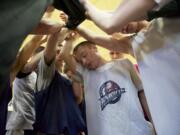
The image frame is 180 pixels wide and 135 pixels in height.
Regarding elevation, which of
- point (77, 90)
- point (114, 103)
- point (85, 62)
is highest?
point (85, 62)

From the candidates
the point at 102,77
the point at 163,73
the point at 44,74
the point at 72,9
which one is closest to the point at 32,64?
the point at 44,74

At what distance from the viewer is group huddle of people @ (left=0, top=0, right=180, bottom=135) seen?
1.14 m

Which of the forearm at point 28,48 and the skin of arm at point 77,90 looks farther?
the skin of arm at point 77,90

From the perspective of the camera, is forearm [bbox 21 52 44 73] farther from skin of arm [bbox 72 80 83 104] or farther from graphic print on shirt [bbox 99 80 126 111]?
graphic print on shirt [bbox 99 80 126 111]

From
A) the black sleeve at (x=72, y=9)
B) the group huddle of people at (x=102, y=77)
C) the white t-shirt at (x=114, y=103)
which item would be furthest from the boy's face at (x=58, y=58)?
the black sleeve at (x=72, y=9)

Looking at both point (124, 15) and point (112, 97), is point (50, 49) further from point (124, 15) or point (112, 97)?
point (124, 15)

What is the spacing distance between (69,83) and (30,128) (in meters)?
0.31

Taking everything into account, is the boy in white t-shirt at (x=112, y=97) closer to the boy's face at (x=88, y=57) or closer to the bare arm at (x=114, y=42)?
the boy's face at (x=88, y=57)

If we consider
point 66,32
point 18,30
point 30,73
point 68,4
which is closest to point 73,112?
point 30,73

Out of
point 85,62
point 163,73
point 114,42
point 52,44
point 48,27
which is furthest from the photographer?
point 85,62

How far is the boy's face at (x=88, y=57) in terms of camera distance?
1.65m

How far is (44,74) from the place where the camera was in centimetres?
168

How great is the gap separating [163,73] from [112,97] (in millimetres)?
382

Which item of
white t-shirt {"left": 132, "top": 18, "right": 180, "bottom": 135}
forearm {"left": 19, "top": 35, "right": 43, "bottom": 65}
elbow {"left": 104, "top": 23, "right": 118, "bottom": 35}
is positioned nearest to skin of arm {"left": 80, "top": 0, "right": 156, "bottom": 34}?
elbow {"left": 104, "top": 23, "right": 118, "bottom": 35}
